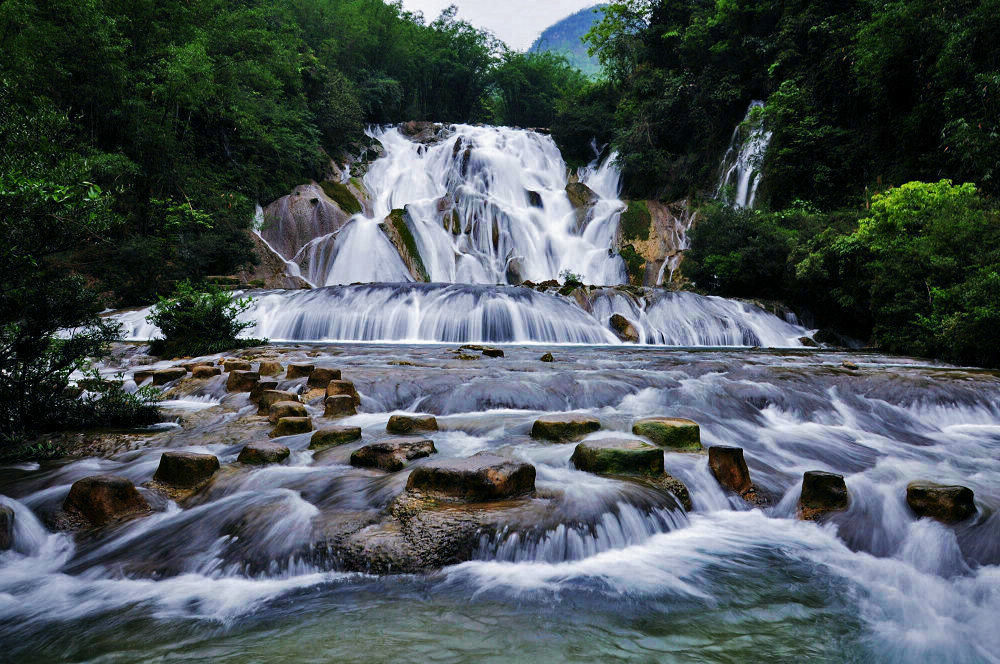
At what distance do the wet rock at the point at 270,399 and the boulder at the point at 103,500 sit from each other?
2069 mm

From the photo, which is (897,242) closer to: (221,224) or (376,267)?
(376,267)

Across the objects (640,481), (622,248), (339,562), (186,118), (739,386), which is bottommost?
(339,562)

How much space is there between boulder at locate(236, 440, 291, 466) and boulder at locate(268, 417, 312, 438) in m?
0.58

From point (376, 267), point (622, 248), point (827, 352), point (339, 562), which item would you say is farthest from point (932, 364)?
point (376, 267)

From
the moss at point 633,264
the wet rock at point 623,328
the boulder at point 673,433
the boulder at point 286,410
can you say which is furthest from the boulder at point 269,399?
the moss at point 633,264

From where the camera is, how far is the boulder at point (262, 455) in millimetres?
3809

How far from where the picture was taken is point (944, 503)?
2.98 m

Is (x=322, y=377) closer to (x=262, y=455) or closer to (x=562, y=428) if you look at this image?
(x=262, y=455)

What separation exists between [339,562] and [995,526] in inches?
150

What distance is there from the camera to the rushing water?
196 centimetres

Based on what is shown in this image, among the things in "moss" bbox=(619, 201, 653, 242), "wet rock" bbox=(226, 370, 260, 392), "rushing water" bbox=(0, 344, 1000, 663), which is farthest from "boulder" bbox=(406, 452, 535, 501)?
"moss" bbox=(619, 201, 653, 242)

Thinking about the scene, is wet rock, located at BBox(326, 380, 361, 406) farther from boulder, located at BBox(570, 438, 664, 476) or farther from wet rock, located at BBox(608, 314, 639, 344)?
wet rock, located at BBox(608, 314, 639, 344)

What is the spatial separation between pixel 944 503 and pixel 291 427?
16.1 ft

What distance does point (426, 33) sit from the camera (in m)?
40.3
